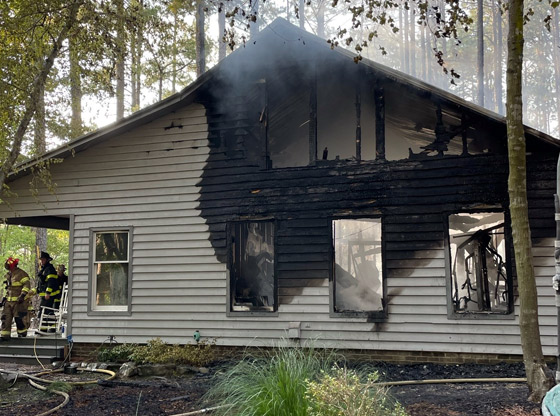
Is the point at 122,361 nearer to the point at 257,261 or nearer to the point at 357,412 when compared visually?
the point at 257,261

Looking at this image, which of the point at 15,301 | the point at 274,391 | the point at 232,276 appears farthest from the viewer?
the point at 15,301

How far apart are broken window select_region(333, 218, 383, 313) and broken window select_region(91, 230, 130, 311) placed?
4307mm

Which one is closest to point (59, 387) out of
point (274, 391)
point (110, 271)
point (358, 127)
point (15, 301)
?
point (110, 271)

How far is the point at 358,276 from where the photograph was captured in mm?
17531

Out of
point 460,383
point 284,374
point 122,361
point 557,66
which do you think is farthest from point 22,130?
point 557,66

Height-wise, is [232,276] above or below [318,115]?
below

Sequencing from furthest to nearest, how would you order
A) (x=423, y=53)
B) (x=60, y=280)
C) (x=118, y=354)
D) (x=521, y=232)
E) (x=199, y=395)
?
(x=423, y=53) < (x=60, y=280) < (x=118, y=354) < (x=199, y=395) < (x=521, y=232)

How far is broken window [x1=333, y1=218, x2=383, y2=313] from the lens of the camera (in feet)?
46.1

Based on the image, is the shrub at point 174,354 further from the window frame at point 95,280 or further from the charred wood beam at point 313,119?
the charred wood beam at point 313,119

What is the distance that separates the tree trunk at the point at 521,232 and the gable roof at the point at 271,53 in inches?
115

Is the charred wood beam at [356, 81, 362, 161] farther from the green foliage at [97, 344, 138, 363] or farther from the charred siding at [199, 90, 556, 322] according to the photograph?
the green foliage at [97, 344, 138, 363]

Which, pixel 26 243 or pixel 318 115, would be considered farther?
pixel 26 243

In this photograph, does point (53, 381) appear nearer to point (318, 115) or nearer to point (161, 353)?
point (161, 353)

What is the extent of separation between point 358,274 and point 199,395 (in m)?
10.6
